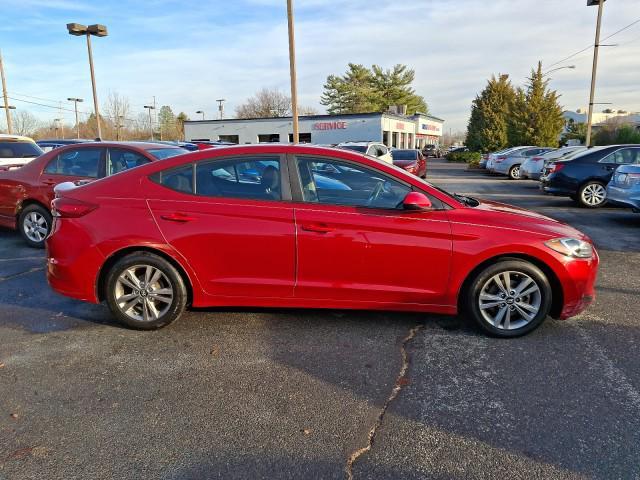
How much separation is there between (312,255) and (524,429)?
6.39 ft

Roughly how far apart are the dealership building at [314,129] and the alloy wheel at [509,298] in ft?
116

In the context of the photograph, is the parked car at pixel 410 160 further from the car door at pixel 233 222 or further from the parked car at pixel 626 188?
the car door at pixel 233 222

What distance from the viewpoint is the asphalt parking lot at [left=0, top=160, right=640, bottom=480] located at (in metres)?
2.47

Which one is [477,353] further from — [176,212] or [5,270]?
[5,270]

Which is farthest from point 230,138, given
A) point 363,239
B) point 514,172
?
point 363,239

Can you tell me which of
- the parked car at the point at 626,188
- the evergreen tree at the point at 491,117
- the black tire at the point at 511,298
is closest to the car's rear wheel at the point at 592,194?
the parked car at the point at 626,188

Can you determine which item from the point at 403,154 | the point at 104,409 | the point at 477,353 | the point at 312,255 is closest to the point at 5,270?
the point at 104,409

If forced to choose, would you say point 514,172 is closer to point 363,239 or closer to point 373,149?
point 373,149

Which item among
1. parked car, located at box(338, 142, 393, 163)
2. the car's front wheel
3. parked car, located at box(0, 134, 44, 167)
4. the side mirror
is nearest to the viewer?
the side mirror

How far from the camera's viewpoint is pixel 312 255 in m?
3.88

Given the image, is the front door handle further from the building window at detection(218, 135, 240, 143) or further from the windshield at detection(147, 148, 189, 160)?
the building window at detection(218, 135, 240, 143)

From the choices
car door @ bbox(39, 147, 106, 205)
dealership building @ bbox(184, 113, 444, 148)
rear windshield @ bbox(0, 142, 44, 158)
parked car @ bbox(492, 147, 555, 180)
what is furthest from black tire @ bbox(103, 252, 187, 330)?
dealership building @ bbox(184, 113, 444, 148)

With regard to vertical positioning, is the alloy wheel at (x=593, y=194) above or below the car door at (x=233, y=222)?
below

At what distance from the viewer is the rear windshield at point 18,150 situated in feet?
31.5
